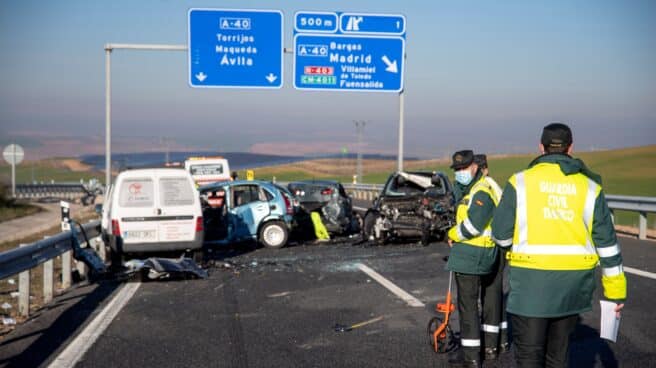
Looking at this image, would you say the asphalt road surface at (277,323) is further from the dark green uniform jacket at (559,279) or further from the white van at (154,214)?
the dark green uniform jacket at (559,279)

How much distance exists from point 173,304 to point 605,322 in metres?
6.82

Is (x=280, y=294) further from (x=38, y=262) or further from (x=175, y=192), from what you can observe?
(x=175, y=192)

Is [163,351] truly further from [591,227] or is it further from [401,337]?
[591,227]

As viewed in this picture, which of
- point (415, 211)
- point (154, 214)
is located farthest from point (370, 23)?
point (154, 214)

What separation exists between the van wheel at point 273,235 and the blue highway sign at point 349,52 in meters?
8.73

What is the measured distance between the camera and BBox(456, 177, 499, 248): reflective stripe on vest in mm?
6262

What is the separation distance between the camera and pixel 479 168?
6.77 m

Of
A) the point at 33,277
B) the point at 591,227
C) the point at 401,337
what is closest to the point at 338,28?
the point at 33,277

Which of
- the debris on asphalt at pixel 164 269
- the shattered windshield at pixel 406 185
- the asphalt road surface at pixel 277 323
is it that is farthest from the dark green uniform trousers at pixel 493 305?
the shattered windshield at pixel 406 185

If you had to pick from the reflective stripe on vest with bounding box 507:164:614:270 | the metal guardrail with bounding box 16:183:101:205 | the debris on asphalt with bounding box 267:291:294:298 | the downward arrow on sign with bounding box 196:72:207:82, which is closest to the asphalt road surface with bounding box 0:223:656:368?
the debris on asphalt with bounding box 267:291:294:298

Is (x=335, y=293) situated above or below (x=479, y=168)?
below

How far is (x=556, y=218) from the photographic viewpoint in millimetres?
4723

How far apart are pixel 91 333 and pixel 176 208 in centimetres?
565

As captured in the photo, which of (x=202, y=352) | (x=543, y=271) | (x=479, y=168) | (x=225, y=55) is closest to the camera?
(x=543, y=271)
